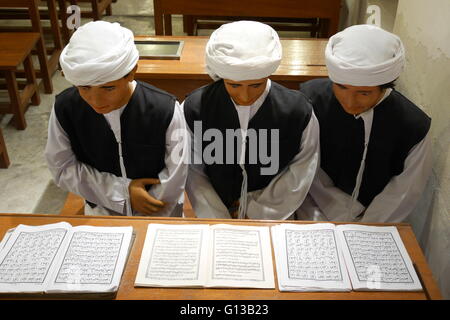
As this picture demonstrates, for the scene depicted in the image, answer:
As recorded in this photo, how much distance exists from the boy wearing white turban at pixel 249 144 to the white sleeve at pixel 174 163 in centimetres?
6

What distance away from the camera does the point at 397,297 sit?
1838 millimetres

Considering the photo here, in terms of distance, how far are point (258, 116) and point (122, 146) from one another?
0.70 m

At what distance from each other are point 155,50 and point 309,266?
2196 millimetres

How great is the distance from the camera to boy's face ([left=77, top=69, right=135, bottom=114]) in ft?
7.07

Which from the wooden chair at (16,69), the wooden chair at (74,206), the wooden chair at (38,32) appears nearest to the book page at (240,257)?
the wooden chair at (74,206)

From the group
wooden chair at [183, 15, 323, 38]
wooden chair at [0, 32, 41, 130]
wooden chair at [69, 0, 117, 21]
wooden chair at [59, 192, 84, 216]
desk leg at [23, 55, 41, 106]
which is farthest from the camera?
wooden chair at [69, 0, 117, 21]

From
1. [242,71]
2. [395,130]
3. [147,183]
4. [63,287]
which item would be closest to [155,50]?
[147,183]

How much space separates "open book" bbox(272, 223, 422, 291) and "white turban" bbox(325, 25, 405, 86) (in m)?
0.65

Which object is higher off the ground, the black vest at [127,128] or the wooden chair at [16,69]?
the black vest at [127,128]

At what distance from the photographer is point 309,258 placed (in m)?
1.98

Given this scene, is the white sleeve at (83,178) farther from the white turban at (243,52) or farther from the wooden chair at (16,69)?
the wooden chair at (16,69)

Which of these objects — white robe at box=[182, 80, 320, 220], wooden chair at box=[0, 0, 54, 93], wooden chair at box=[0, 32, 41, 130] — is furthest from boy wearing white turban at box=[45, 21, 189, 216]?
wooden chair at box=[0, 0, 54, 93]

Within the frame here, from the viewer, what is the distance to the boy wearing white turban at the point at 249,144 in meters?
2.36

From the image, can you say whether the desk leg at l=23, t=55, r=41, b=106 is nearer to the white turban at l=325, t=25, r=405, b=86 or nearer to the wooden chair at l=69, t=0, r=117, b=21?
the wooden chair at l=69, t=0, r=117, b=21
